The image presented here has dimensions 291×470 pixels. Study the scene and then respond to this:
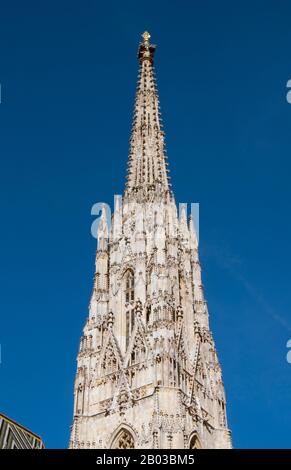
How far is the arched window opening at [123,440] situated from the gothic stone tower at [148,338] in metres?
0.07

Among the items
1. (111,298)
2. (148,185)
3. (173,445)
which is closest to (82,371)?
(111,298)

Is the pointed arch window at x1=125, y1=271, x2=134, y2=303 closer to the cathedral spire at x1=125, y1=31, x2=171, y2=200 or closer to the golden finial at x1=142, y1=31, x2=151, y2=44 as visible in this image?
the cathedral spire at x1=125, y1=31, x2=171, y2=200

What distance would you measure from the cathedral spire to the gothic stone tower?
161mm

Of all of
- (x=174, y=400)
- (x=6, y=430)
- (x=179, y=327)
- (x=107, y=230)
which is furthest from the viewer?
(x=107, y=230)

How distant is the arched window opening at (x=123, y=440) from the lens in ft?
170

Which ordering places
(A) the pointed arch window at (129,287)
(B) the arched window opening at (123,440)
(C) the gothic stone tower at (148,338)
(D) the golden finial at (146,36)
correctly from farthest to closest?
(D) the golden finial at (146,36) < (A) the pointed arch window at (129,287) < (C) the gothic stone tower at (148,338) < (B) the arched window opening at (123,440)

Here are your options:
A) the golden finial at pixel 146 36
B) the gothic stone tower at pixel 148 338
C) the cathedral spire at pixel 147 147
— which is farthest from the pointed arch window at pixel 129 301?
the golden finial at pixel 146 36

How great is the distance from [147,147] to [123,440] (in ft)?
113

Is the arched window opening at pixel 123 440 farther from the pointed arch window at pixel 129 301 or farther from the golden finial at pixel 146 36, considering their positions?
the golden finial at pixel 146 36

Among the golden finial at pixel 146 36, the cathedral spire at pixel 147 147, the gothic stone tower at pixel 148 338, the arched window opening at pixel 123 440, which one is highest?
the golden finial at pixel 146 36

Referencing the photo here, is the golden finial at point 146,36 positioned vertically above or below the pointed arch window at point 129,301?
above

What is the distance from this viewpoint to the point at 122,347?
58.0 metres
